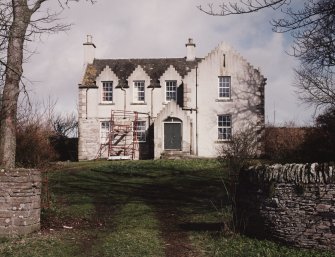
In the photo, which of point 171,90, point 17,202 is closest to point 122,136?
point 171,90

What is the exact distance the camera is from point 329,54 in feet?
42.5

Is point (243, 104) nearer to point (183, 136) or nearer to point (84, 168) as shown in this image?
point (183, 136)

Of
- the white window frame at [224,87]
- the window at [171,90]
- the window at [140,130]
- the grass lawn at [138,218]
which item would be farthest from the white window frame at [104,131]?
the grass lawn at [138,218]

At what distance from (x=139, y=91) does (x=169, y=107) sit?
352 cm

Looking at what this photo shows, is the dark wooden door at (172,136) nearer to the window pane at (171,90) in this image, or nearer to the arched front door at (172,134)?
the arched front door at (172,134)

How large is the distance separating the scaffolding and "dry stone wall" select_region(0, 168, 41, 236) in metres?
23.5

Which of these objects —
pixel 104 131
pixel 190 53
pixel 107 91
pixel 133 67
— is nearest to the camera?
pixel 104 131

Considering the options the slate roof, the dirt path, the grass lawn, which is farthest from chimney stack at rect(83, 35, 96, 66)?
the dirt path

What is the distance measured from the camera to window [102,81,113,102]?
36.7m

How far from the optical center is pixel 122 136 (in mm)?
35938

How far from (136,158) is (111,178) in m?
11.2

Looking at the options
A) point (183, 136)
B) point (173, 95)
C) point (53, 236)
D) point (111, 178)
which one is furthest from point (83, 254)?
point (173, 95)

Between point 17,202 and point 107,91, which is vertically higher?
point 107,91

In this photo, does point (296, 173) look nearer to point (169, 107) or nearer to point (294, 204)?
point (294, 204)
